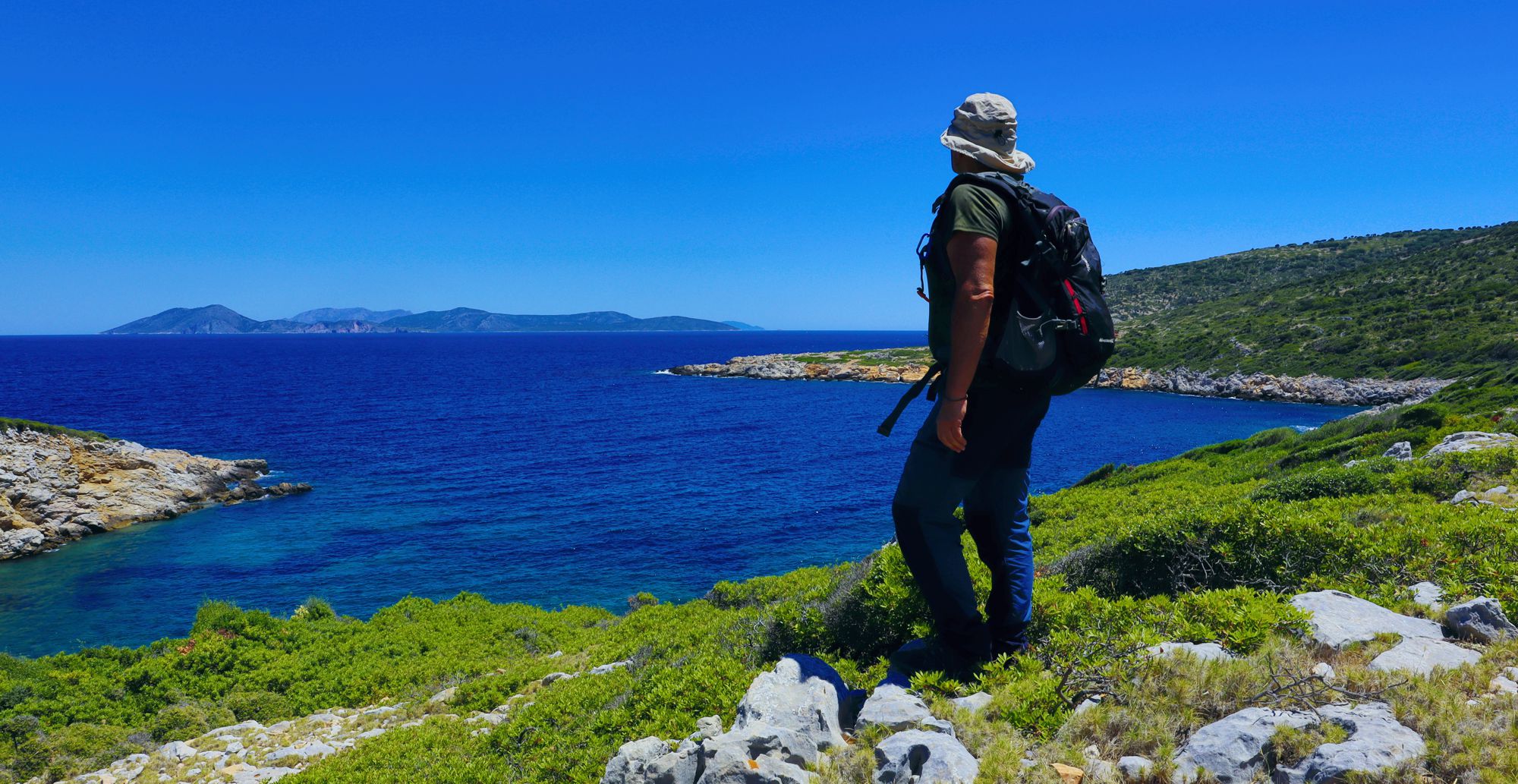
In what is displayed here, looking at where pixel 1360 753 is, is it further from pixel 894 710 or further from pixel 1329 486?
pixel 1329 486

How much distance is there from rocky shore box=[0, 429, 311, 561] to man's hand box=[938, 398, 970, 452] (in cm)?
4018

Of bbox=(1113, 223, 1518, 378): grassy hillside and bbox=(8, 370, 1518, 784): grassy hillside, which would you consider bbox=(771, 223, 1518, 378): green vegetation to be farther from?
bbox=(8, 370, 1518, 784): grassy hillside

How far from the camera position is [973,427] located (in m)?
3.92

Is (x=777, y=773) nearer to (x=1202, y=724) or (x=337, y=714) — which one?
(x=1202, y=724)

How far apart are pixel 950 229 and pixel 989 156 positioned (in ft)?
1.97

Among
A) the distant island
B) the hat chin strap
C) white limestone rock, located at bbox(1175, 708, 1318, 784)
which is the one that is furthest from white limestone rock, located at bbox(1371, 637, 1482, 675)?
the distant island

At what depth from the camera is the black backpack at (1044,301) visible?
12.1 ft

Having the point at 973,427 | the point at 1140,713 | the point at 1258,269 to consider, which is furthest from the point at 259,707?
the point at 1258,269

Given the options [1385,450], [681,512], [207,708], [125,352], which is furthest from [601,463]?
[125,352]

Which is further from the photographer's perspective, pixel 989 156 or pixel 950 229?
pixel 989 156

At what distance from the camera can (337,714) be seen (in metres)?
12.4

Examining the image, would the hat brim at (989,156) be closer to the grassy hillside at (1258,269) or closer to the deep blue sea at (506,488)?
the deep blue sea at (506,488)

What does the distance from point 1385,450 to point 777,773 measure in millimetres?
17264

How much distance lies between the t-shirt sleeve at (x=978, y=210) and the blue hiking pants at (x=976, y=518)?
2.77 ft
